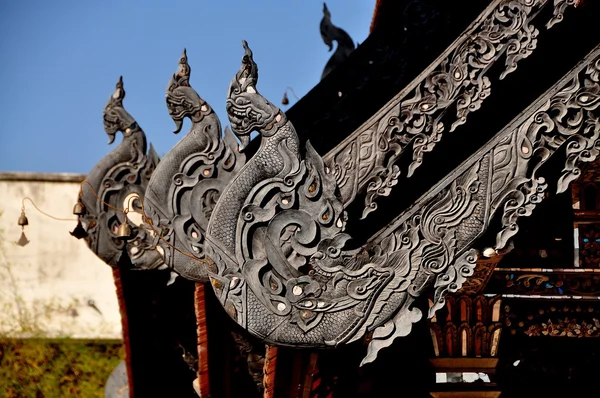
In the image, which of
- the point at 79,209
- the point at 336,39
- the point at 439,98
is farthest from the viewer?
the point at 336,39

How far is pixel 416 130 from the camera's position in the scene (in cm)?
529

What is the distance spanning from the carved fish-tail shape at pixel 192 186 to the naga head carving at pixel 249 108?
3.20ft

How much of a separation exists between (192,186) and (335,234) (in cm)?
144

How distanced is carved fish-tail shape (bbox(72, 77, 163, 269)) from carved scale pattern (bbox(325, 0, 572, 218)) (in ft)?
5.77

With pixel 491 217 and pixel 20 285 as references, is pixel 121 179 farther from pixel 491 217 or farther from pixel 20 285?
pixel 20 285

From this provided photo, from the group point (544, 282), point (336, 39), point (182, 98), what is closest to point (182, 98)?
point (182, 98)

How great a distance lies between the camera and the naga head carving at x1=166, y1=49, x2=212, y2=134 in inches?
239

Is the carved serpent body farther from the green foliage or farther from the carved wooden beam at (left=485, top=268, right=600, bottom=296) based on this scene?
the green foliage

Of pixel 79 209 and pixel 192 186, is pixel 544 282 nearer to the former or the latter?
pixel 192 186

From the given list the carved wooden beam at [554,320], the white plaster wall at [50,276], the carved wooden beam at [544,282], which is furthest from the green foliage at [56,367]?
the carved wooden beam at [544,282]

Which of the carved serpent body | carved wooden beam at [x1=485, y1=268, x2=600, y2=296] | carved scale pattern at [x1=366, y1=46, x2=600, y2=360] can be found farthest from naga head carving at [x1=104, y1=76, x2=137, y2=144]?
carved scale pattern at [x1=366, y1=46, x2=600, y2=360]

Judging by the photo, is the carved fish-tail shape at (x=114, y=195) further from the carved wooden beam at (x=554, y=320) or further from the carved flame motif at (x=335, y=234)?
the carved flame motif at (x=335, y=234)

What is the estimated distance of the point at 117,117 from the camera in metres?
7.53

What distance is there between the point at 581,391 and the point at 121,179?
120 inches
